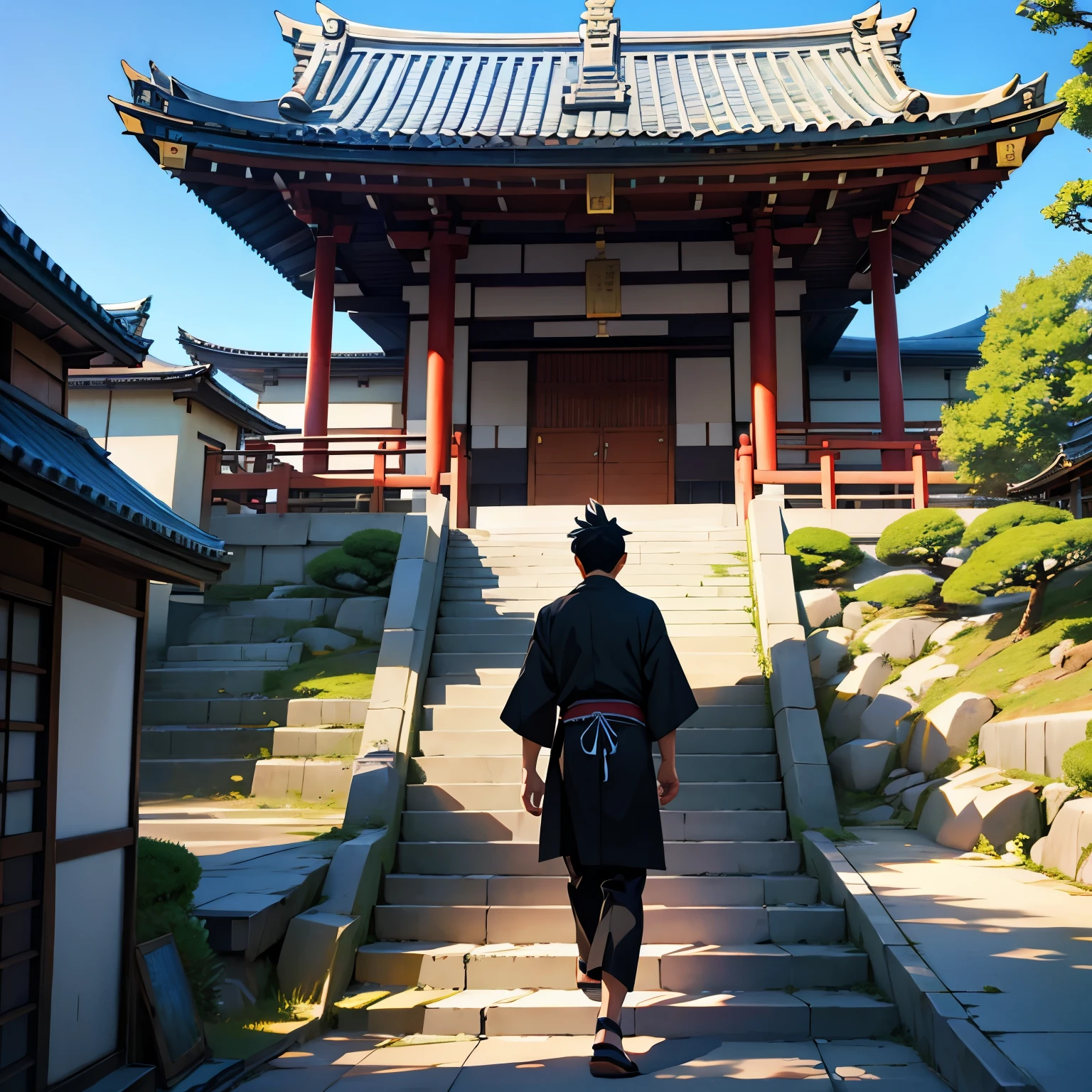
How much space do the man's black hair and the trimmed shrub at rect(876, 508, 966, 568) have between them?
20.6 feet

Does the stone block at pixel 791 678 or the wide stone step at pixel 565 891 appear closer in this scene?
the wide stone step at pixel 565 891

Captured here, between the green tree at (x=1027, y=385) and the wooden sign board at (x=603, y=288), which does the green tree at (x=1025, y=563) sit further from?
the wooden sign board at (x=603, y=288)

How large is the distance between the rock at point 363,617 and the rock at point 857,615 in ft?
15.0

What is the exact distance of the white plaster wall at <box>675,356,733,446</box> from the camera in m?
15.7

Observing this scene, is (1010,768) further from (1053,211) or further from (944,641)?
(1053,211)

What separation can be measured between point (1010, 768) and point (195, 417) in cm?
1244

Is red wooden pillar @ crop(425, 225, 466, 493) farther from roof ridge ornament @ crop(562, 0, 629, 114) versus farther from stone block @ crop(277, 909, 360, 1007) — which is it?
stone block @ crop(277, 909, 360, 1007)

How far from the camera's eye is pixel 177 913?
4.37 meters

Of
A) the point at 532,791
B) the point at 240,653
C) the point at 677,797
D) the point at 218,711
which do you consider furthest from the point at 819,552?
the point at 532,791

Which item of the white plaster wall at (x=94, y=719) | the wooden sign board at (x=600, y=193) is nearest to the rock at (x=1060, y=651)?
the white plaster wall at (x=94, y=719)

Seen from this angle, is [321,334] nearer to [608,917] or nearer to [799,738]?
[799,738]

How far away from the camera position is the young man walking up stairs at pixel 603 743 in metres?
4.18

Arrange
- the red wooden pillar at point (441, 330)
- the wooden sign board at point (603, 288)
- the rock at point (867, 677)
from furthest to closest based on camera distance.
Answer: the wooden sign board at point (603, 288)
the red wooden pillar at point (441, 330)
the rock at point (867, 677)

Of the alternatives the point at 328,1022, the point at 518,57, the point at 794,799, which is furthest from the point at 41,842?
A: the point at 518,57
